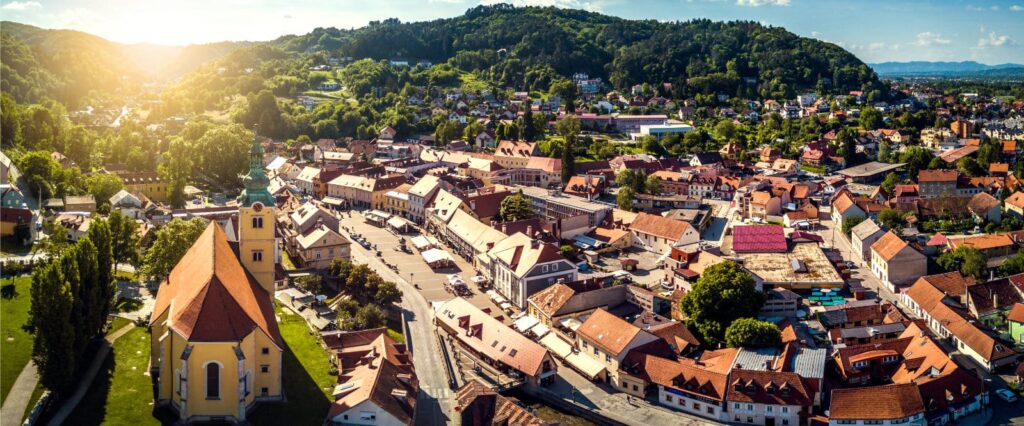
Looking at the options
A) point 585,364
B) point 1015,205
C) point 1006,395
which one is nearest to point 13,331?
point 585,364

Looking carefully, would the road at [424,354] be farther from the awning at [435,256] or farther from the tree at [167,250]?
the tree at [167,250]

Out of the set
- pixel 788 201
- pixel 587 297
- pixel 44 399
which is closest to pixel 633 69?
pixel 788 201

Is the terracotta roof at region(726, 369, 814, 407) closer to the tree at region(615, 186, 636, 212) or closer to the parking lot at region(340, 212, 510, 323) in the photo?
the parking lot at region(340, 212, 510, 323)

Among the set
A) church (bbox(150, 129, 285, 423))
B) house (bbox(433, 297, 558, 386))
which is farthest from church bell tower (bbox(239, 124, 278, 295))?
house (bbox(433, 297, 558, 386))

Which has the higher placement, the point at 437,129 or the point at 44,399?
the point at 437,129

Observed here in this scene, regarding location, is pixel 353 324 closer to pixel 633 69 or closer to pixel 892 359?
pixel 892 359

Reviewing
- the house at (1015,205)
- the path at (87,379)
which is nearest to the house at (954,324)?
the house at (1015,205)
